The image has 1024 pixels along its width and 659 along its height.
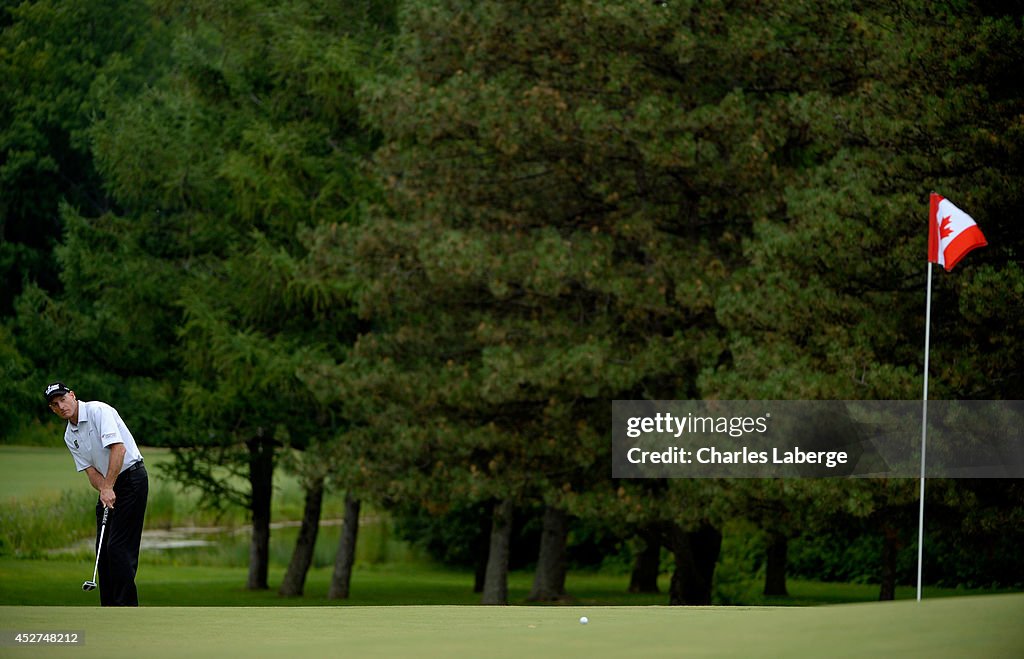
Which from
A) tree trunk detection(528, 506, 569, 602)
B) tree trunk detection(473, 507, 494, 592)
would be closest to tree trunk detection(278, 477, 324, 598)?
tree trunk detection(473, 507, 494, 592)

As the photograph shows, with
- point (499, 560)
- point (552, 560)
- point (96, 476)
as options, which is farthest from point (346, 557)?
point (96, 476)

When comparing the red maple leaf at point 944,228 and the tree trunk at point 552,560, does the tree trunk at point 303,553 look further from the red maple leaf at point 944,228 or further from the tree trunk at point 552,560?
the red maple leaf at point 944,228

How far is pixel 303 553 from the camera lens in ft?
84.3

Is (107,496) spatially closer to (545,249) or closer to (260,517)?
(545,249)

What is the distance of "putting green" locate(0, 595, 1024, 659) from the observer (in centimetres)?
550

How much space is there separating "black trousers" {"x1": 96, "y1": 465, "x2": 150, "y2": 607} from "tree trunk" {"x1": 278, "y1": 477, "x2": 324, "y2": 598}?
49.7 feet

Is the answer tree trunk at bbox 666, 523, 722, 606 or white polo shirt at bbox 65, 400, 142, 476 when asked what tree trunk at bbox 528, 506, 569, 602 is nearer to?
tree trunk at bbox 666, 523, 722, 606

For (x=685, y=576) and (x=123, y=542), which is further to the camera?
(x=685, y=576)

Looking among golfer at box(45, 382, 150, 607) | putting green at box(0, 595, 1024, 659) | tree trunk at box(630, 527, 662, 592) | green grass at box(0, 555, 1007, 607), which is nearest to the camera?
putting green at box(0, 595, 1024, 659)

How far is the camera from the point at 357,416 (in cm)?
2338

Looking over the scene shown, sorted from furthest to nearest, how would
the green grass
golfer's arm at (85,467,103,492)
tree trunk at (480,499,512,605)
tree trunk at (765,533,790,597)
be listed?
tree trunk at (765,533,790,597)
the green grass
tree trunk at (480,499,512,605)
golfer's arm at (85,467,103,492)

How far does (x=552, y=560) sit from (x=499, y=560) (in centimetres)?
127

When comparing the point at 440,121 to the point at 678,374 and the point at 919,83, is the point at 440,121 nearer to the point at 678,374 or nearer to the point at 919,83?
the point at 678,374

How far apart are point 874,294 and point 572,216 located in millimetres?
5462
